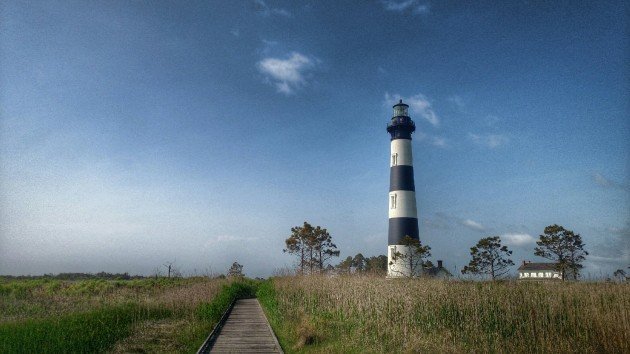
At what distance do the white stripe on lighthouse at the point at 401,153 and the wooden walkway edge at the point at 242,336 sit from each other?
22.8 metres

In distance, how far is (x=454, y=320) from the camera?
1134cm

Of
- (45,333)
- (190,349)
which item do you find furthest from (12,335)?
(190,349)

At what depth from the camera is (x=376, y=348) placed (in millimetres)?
8922

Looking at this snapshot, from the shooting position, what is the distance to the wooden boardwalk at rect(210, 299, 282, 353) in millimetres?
10250

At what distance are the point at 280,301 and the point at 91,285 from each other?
2300 cm

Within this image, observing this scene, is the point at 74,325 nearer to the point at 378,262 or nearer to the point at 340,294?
the point at 340,294

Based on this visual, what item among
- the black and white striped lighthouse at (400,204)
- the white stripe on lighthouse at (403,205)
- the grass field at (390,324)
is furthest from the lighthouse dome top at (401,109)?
the grass field at (390,324)

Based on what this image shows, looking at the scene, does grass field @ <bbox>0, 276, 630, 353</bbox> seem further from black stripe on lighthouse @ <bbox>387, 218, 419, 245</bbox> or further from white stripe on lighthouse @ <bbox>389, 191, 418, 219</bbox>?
white stripe on lighthouse @ <bbox>389, 191, 418, 219</bbox>

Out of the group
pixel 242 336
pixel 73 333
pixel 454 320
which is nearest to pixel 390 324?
pixel 454 320

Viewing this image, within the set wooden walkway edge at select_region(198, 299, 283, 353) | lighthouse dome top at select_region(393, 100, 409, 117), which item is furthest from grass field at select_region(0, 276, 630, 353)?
lighthouse dome top at select_region(393, 100, 409, 117)

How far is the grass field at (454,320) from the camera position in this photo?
8.83 meters

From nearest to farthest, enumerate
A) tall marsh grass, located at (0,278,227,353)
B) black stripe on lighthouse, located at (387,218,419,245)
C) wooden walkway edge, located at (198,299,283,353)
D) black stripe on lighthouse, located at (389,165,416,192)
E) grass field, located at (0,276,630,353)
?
grass field, located at (0,276,630,353) → tall marsh grass, located at (0,278,227,353) → wooden walkway edge, located at (198,299,283,353) → black stripe on lighthouse, located at (387,218,419,245) → black stripe on lighthouse, located at (389,165,416,192)

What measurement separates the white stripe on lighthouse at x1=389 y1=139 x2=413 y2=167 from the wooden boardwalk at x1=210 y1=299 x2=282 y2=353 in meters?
22.8

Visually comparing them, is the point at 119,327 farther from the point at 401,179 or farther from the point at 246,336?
the point at 401,179
